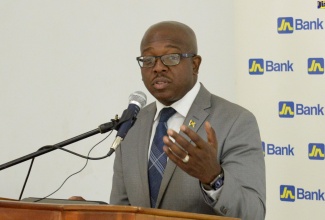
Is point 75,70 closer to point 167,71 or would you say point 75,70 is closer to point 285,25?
point 285,25

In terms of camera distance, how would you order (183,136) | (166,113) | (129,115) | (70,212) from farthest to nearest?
(166,113), (183,136), (129,115), (70,212)

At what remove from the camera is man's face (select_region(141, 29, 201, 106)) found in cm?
326

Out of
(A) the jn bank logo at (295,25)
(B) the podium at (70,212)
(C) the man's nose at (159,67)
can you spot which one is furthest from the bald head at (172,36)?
(A) the jn bank logo at (295,25)

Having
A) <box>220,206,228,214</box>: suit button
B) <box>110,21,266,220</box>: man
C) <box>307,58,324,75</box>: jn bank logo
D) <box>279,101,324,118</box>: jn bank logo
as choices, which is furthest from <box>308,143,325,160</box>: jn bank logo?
<box>220,206,228,214</box>: suit button

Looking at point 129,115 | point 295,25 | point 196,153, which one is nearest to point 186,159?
point 196,153

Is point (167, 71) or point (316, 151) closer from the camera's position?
point (167, 71)

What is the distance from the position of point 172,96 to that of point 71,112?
8.29 ft

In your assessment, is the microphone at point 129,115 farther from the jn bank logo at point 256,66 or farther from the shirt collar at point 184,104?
the jn bank logo at point 256,66

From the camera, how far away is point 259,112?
521 cm

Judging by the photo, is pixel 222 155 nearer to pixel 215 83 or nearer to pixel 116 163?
pixel 116 163

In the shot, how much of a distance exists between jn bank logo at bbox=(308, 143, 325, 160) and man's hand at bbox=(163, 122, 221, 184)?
2.32m

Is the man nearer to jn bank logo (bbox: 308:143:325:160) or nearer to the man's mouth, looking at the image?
the man's mouth

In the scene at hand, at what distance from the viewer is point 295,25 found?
507cm

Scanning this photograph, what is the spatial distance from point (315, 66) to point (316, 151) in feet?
1.94
